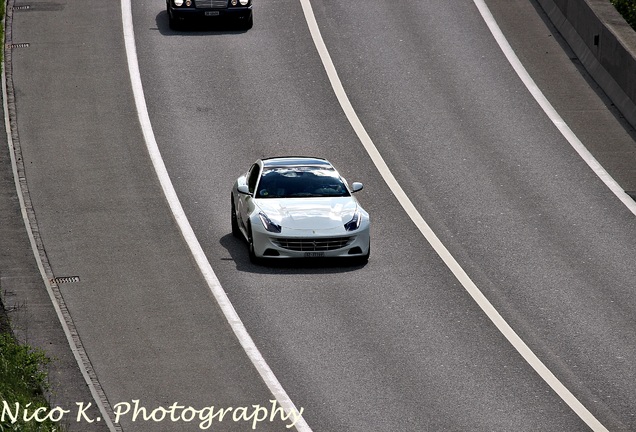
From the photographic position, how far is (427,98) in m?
28.5

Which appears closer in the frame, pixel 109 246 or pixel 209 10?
pixel 109 246

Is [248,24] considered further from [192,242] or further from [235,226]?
[192,242]

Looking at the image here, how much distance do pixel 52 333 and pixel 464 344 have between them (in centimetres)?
538

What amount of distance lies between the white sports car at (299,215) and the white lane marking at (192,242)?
0.86 metres

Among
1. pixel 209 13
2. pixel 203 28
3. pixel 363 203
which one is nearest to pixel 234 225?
pixel 363 203

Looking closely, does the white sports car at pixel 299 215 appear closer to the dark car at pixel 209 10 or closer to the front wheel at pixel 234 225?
the front wheel at pixel 234 225

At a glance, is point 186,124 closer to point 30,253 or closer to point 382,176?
point 382,176

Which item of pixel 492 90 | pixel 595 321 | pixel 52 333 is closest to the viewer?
pixel 52 333

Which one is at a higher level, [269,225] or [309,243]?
[269,225]

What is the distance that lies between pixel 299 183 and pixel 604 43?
438 inches

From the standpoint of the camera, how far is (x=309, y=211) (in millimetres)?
20094

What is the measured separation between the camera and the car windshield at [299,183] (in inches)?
819

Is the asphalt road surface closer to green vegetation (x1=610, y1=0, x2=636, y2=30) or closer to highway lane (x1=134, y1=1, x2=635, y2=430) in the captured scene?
highway lane (x1=134, y1=1, x2=635, y2=430)

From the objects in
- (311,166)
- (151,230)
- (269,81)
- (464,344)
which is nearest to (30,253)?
(151,230)
